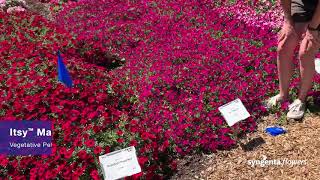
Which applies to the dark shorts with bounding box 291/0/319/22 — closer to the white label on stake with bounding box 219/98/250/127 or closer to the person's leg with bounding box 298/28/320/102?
the person's leg with bounding box 298/28/320/102

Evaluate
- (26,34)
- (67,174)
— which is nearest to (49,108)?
(67,174)

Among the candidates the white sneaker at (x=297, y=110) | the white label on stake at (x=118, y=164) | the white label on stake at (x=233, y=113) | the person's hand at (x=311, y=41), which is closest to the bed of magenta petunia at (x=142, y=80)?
the white label on stake at (x=233, y=113)

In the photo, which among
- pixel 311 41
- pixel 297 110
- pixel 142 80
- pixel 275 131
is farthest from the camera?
pixel 142 80

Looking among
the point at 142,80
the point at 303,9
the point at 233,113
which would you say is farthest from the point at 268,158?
the point at 142,80

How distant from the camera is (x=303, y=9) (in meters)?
5.62

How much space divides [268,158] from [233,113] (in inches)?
27.7

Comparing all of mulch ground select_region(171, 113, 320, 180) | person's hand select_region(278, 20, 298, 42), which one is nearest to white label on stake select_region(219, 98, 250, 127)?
mulch ground select_region(171, 113, 320, 180)

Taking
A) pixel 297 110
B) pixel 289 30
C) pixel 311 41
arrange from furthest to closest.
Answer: pixel 297 110 < pixel 289 30 < pixel 311 41

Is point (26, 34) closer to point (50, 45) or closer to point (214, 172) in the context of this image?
point (50, 45)

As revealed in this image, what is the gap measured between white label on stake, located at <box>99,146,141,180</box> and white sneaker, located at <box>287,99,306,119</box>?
2605mm

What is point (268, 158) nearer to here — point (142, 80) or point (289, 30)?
point (289, 30)

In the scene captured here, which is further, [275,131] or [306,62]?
[275,131]

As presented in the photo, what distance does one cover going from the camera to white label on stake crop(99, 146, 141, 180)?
175 inches

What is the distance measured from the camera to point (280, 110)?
20.9 feet
